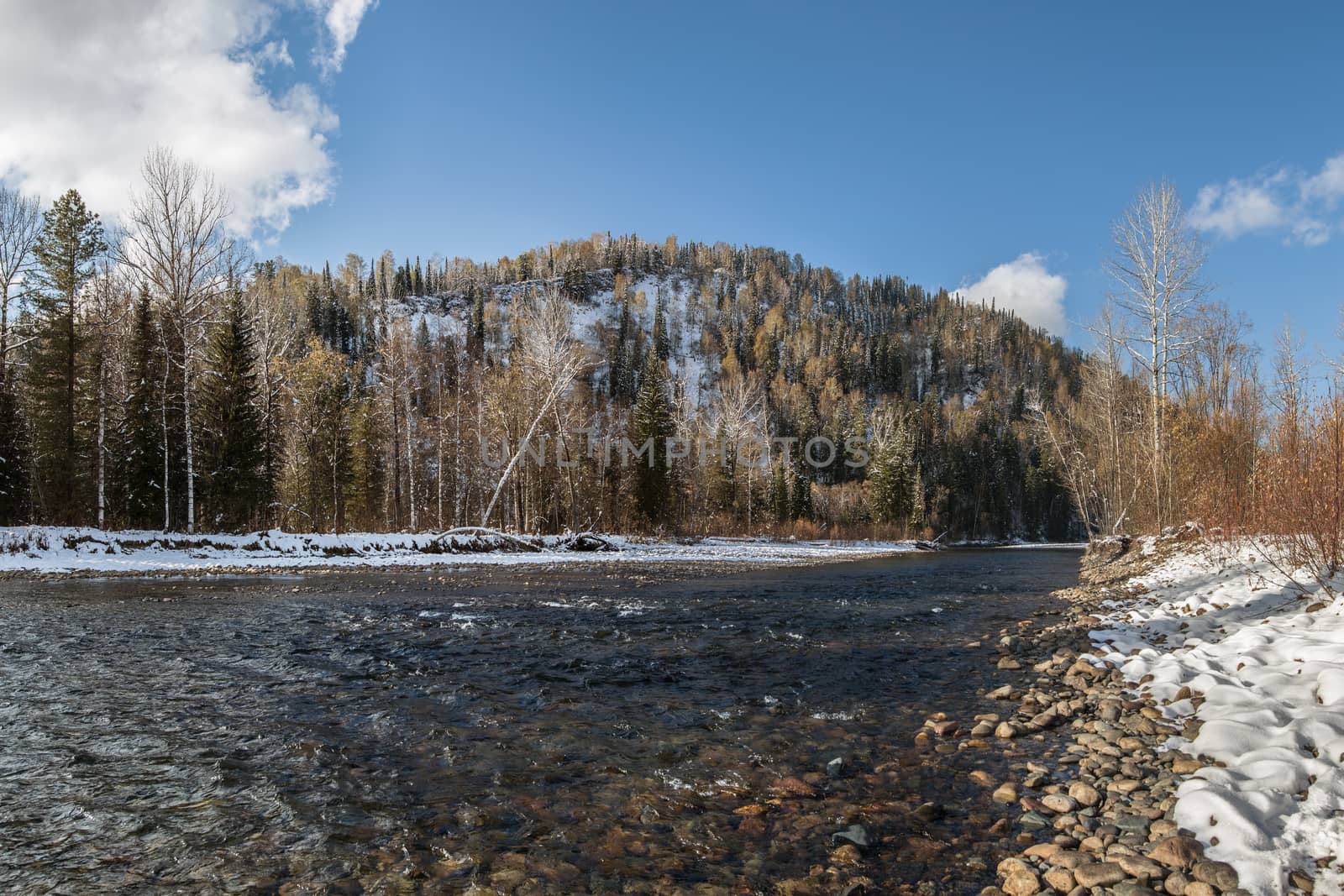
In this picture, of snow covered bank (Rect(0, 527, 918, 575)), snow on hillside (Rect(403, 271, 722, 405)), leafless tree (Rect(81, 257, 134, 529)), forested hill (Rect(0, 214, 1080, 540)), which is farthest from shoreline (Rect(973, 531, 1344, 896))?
snow on hillside (Rect(403, 271, 722, 405))

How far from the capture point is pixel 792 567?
2952cm

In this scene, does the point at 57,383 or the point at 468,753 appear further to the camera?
the point at 57,383

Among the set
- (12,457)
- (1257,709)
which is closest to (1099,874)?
(1257,709)

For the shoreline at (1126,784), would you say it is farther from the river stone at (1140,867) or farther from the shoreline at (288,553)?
the shoreline at (288,553)

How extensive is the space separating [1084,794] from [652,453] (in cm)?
4297

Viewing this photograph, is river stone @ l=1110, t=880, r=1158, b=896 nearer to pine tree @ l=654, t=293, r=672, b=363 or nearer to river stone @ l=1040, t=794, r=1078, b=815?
river stone @ l=1040, t=794, r=1078, b=815

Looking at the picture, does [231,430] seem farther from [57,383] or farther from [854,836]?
[854,836]

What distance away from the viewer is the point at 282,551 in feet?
77.5

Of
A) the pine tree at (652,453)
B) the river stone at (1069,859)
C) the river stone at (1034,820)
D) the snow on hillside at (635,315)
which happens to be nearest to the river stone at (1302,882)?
the river stone at (1069,859)

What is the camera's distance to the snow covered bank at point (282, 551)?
1956 centimetres

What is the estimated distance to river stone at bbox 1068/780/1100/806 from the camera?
4.45 m

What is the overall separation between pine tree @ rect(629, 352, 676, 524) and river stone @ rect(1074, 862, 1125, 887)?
4386 cm

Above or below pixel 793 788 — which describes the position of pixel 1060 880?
above

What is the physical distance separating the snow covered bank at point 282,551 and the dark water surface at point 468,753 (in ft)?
30.4
